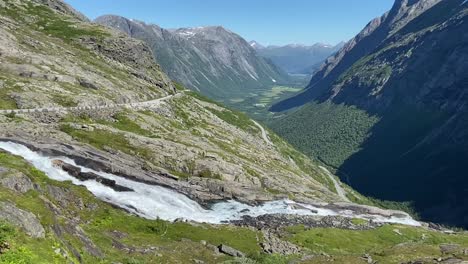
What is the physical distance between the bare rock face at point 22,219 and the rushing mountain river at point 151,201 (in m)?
38.5

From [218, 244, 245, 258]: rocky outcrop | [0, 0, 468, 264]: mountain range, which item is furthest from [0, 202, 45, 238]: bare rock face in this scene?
[218, 244, 245, 258]: rocky outcrop

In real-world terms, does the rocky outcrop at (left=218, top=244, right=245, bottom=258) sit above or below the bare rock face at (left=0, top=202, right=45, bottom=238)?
below

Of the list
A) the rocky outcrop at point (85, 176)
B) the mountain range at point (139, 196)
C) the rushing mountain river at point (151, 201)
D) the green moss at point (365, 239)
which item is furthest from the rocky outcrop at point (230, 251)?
the rocky outcrop at point (85, 176)

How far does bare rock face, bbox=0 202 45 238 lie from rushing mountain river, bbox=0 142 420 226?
38460 millimetres

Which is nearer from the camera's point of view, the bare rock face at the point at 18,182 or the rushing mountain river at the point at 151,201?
the bare rock face at the point at 18,182

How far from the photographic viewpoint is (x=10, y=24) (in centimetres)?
19462

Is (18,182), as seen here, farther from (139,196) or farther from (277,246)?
(277,246)

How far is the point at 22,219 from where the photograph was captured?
1475 inches

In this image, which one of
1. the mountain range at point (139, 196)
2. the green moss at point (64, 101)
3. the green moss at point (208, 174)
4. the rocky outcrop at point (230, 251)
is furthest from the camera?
the green moss at point (64, 101)

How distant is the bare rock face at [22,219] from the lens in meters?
36.5

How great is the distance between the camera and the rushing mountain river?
262 ft

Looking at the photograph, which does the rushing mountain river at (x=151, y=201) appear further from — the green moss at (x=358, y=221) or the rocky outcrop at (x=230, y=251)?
the rocky outcrop at (x=230, y=251)

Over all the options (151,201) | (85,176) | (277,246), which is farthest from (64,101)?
(277,246)

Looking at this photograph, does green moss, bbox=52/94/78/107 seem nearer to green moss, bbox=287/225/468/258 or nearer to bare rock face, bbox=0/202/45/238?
green moss, bbox=287/225/468/258
